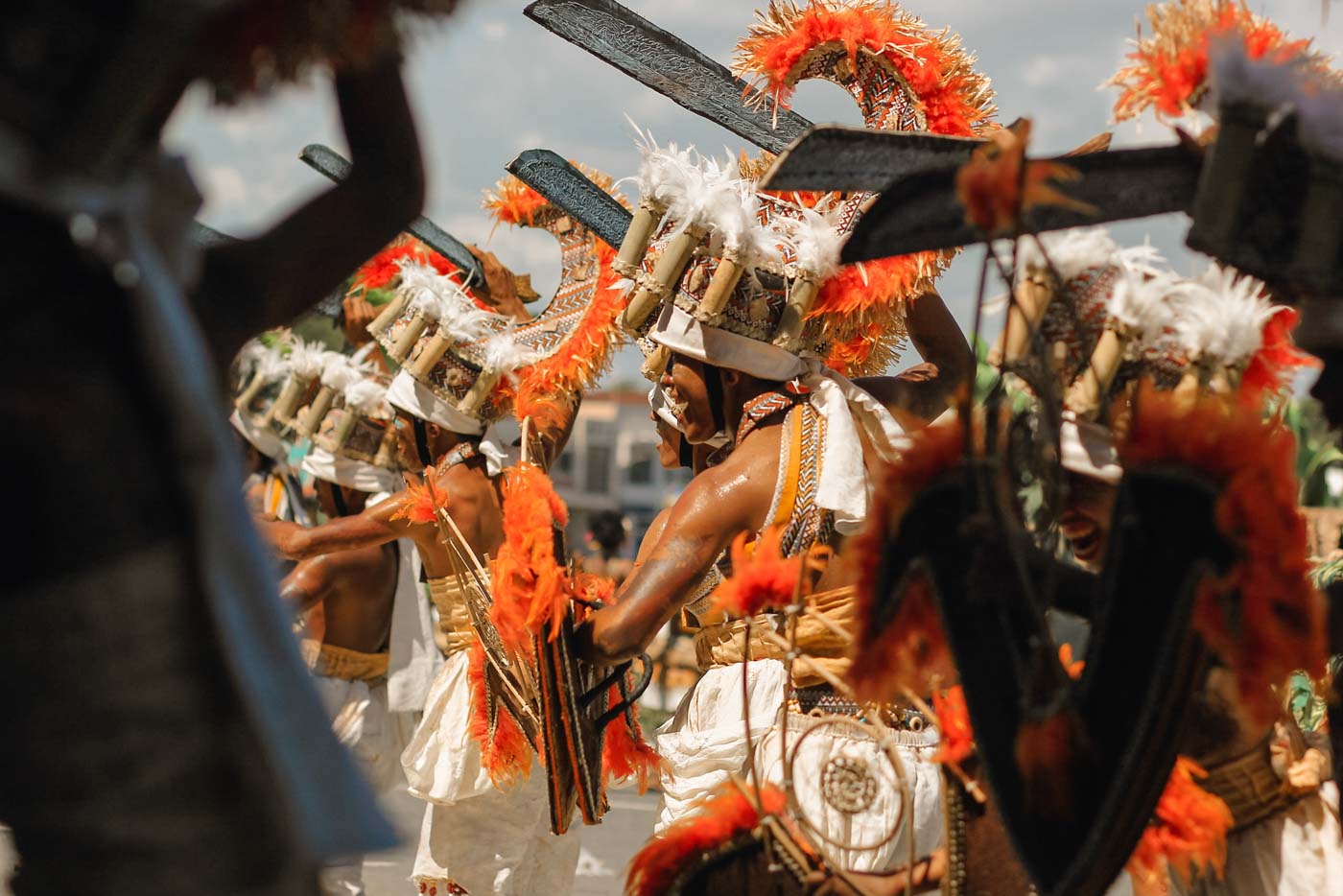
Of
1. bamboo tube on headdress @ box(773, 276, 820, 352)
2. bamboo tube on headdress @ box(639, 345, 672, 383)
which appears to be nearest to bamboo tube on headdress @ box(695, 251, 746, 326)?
bamboo tube on headdress @ box(773, 276, 820, 352)

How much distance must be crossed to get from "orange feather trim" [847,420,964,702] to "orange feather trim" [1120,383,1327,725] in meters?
0.34

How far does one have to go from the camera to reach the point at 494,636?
4734 millimetres

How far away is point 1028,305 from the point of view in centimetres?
257

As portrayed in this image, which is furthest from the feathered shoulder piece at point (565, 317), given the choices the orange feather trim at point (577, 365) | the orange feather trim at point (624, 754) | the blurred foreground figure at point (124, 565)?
the blurred foreground figure at point (124, 565)

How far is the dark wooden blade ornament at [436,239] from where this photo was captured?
21.1ft

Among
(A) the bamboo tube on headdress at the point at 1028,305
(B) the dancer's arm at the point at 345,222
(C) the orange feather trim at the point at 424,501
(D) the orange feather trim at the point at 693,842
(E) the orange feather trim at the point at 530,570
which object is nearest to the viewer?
(B) the dancer's arm at the point at 345,222

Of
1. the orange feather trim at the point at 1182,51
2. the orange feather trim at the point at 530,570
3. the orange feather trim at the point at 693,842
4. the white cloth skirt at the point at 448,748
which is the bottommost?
the white cloth skirt at the point at 448,748

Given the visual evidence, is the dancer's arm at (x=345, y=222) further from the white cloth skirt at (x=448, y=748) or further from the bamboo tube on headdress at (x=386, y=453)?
the bamboo tube on headdress at (x=386, y=453)

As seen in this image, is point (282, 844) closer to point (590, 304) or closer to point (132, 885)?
point (132, 885)

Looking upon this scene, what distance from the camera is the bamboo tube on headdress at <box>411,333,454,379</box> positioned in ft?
19.6

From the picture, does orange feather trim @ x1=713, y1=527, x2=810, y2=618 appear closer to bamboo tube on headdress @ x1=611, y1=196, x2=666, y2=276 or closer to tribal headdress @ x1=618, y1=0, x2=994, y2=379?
tribal headdress @ x1=618, y1=0, x2=994, y2=379

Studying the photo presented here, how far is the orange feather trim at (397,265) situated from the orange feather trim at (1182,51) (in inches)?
177

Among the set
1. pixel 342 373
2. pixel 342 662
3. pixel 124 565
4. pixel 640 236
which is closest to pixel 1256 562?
pixel 124 565

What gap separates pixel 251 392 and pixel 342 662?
269 centimetres
